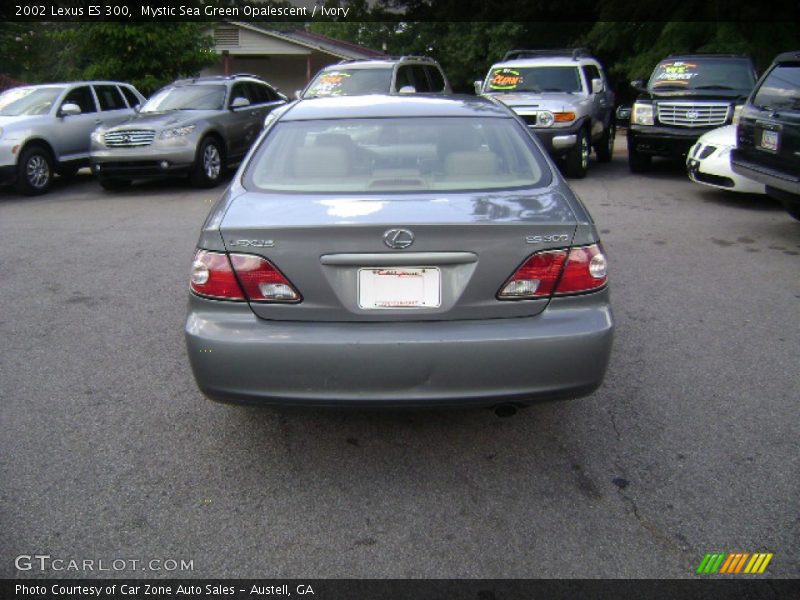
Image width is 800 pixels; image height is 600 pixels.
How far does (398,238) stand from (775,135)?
5.78 m

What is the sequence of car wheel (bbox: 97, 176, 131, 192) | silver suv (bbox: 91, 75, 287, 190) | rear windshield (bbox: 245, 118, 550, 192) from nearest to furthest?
rear windshield (bbox: 245, 118, 550, 192) → silver suv (bbox: 91, 75, 287, 190) → car wheel (bbox: 97, 176, 131, 192)

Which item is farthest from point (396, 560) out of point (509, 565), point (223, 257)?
point (223, 257)

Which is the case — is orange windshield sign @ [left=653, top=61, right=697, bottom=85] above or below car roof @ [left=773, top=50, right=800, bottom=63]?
below

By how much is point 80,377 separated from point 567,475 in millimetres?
2797

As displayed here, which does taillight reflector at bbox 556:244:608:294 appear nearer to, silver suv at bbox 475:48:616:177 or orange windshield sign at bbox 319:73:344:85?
silver suv at bbox 475:48:616:177

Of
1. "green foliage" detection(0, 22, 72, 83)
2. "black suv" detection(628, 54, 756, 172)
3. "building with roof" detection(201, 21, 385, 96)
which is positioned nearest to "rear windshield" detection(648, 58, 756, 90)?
"black suv" detection(628, 54, 756, 172)

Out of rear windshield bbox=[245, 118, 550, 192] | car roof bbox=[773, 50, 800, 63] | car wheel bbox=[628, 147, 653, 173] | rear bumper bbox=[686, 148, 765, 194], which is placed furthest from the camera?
car wheel bbox=[628, 147, 653, 173]

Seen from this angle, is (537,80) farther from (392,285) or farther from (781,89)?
(392,285)

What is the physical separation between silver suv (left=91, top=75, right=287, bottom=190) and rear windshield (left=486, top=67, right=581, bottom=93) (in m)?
4.21

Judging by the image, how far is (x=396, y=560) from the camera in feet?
9.30

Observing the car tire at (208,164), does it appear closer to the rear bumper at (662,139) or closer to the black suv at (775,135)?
the rear bumper at (662,139)

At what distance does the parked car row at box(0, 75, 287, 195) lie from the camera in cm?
1136
